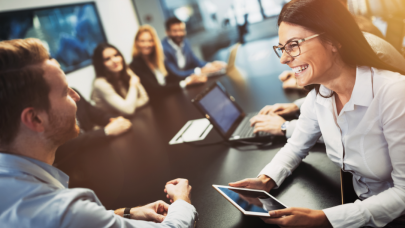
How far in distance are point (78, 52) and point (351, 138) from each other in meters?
4.28

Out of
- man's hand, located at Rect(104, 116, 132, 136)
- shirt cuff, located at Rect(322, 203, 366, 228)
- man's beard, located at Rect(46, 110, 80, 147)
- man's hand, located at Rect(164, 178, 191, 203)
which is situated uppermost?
man's beard, located at Rect(46, 110, 80, 147)

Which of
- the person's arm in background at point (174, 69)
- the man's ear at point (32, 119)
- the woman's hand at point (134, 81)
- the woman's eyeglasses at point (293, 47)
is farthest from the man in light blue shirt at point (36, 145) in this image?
the person's arm in background at point (174, 69)

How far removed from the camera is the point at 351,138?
3.12 feet

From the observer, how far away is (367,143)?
0.92 metres

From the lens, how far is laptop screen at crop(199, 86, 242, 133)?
1543 millimetres

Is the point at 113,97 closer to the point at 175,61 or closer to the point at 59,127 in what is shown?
the point at 175,61

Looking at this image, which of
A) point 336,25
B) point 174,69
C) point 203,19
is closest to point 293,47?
point 336,25

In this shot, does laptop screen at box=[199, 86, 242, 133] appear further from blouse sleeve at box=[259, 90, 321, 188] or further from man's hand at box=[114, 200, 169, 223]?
man's hand at box=[114, 200, 169, 223]

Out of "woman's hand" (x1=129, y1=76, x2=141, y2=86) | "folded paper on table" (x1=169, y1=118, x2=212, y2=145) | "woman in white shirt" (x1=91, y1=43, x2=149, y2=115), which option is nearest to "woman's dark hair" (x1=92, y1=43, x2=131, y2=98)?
"woman in white shirt" (x1=91, y1=43, x2=149, y2=115)

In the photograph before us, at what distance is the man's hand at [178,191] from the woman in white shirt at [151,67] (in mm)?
2014

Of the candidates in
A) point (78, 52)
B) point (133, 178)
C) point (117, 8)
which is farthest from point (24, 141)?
point (117, 8)

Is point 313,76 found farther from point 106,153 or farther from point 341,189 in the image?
point 106,153

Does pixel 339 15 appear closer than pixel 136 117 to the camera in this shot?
Yes

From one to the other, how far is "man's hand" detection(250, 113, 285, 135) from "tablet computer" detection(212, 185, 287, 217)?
0.55m
